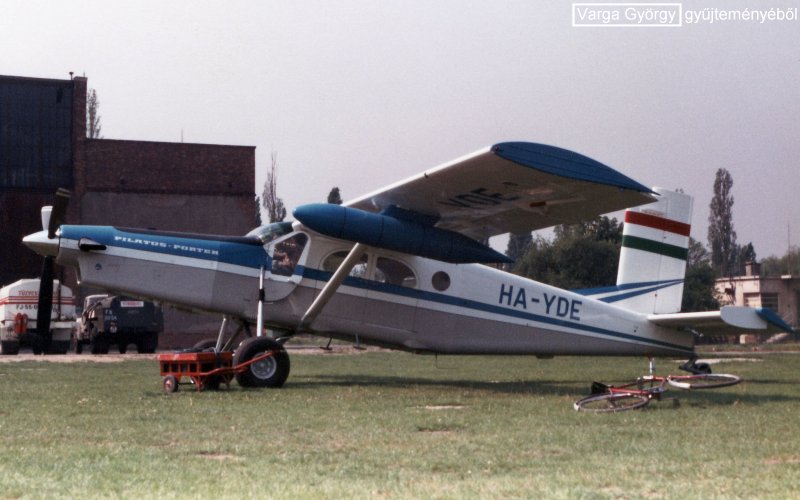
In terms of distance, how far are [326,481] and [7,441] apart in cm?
316

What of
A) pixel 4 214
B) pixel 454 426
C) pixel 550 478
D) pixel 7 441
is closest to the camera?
pixel 550 478

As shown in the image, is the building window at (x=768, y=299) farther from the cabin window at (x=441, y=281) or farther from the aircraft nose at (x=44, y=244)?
the aircraft nose at (x=44, y=244)

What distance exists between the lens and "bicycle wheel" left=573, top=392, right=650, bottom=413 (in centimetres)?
1055

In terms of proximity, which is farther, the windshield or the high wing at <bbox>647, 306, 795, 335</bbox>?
the windshield

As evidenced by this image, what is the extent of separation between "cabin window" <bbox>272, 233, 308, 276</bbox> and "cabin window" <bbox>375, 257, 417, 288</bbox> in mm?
1165

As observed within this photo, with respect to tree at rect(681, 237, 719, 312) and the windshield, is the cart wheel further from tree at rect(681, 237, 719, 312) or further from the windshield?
tree at rect(681, 237, 719, 312)

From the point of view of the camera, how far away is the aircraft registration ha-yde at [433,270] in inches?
527

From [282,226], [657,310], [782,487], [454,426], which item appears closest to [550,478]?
[782,487]

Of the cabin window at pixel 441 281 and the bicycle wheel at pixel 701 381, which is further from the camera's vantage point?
the cabin window at pixel 441 281

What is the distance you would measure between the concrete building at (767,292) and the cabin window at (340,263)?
27.3m

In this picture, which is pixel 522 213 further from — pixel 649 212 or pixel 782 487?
pixel 782 487

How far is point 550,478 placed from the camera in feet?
20.6

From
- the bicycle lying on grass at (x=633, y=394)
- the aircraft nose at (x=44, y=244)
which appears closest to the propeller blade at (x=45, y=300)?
the aircraft nose at (x=44, y=244)

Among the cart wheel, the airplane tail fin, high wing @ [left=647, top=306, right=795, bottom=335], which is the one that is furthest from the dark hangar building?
the cart wheel
